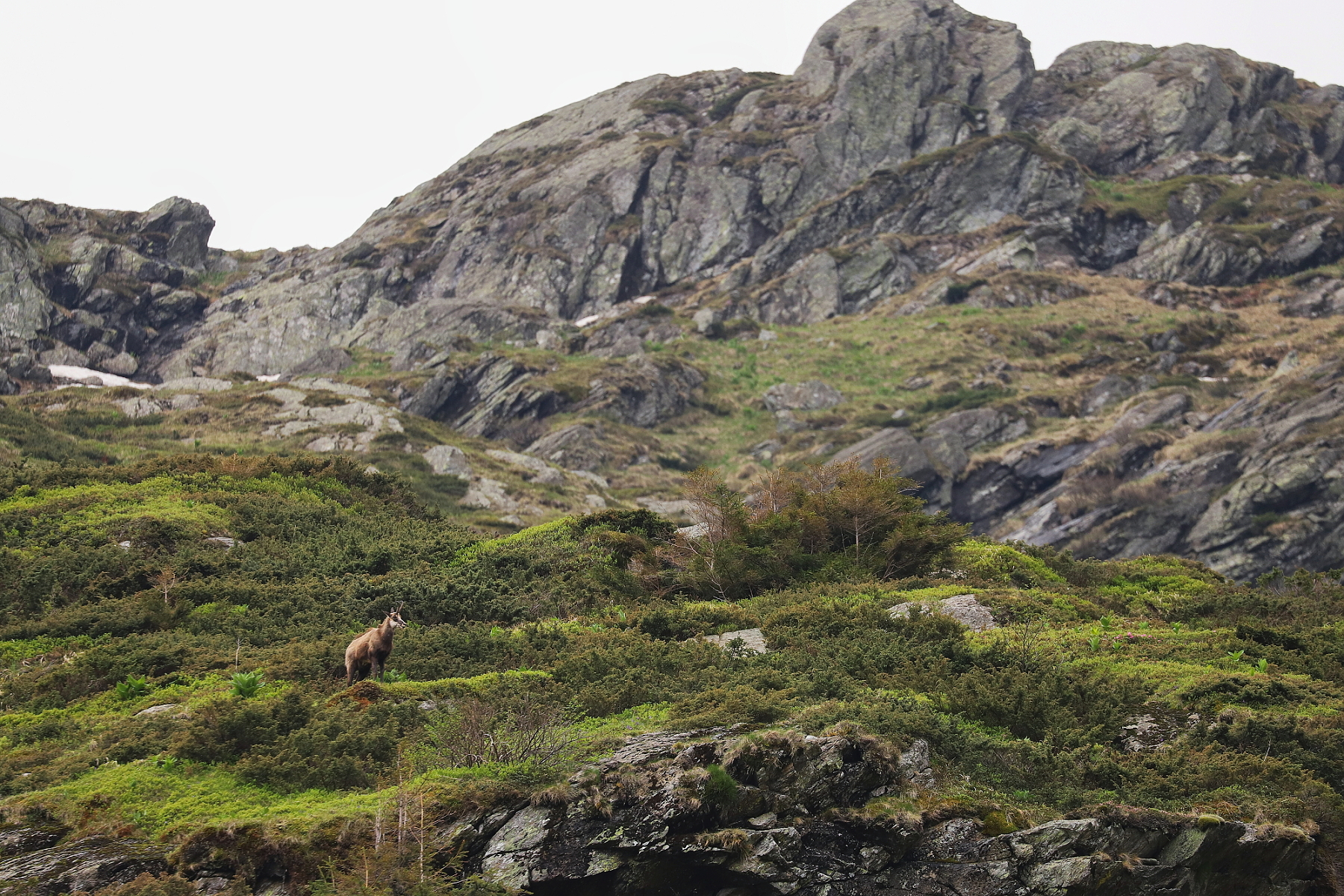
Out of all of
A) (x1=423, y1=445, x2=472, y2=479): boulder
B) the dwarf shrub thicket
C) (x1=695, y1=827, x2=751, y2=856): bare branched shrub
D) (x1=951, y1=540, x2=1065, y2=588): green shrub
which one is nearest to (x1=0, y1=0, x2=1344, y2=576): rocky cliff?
(x1=423, y1=445, x2=472, y2=479): boulder

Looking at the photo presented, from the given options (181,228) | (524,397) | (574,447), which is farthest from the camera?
(181,228)

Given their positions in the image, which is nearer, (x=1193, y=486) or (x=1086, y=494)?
(x=1193, y=486)

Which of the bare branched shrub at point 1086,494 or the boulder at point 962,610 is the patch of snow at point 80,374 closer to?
the bare branched shrub at point 1086,494

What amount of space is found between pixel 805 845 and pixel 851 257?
7967cm

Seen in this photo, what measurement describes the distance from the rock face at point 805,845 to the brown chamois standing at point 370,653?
5744 millimetres

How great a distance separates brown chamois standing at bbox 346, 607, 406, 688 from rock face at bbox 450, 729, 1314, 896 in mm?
5744

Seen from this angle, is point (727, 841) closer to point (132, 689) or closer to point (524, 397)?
point (132, 689)

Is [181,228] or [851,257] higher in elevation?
[181,228]

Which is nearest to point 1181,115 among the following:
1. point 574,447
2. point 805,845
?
point 574,447

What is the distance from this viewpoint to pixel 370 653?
14.2 meters

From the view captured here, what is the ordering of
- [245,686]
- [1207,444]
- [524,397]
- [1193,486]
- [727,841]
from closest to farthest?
[727,841] → [245,686] → [1193,486] → [1207,444] → [524,397]

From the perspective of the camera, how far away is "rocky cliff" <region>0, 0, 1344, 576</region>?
57250mm

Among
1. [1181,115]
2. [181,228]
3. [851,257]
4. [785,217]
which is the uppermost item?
[1181,115]

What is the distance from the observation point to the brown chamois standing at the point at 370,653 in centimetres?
1409
